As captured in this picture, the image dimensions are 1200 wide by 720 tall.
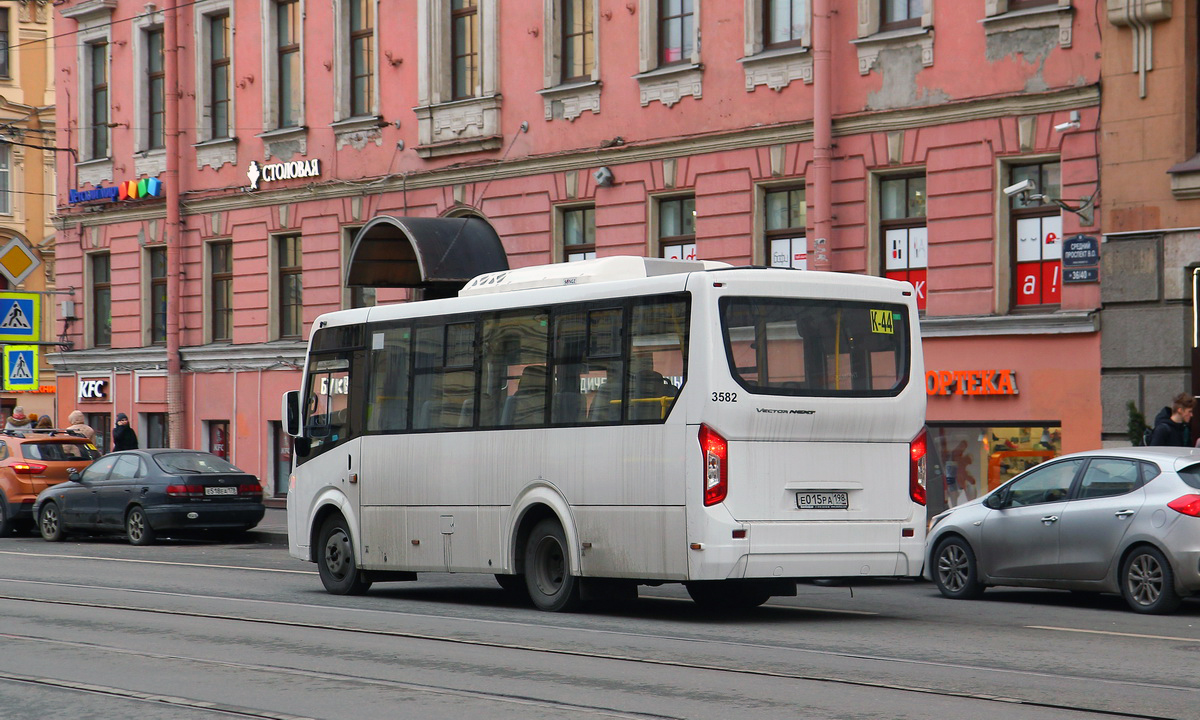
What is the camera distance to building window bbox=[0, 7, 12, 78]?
190 feet

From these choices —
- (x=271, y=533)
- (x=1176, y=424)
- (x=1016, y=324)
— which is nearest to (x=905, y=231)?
(x=1016, y=324)

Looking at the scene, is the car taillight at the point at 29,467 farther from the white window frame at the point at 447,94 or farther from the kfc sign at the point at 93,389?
the kfc sign at the point at 93,389

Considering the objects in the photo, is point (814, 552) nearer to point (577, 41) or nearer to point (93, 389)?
point (577, 41)

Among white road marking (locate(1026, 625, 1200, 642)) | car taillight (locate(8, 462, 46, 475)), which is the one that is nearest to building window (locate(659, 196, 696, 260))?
car taillight (locate(8, 462, 46, 475))

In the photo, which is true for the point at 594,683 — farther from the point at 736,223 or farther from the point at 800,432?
the point at 736,223

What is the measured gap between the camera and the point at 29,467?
2745 centimetres

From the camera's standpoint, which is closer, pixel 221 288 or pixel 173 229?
pixel 221 288

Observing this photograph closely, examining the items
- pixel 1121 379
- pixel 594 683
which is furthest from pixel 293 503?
pixel 1121 379

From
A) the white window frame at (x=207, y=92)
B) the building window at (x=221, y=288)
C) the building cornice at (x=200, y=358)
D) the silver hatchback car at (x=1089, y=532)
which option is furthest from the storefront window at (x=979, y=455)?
the white window frame at (x=207, y=92)

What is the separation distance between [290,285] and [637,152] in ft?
30.6

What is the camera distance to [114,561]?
71.4ft

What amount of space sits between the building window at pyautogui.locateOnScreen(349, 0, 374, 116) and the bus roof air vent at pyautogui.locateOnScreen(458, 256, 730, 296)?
16.0 m

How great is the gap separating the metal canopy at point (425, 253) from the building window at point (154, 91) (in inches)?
371

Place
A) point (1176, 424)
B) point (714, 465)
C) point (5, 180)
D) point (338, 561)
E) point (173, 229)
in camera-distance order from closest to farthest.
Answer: point (714, 465), point (338, 561), point (1176, 424), point (173, 229), point (5, 180)
